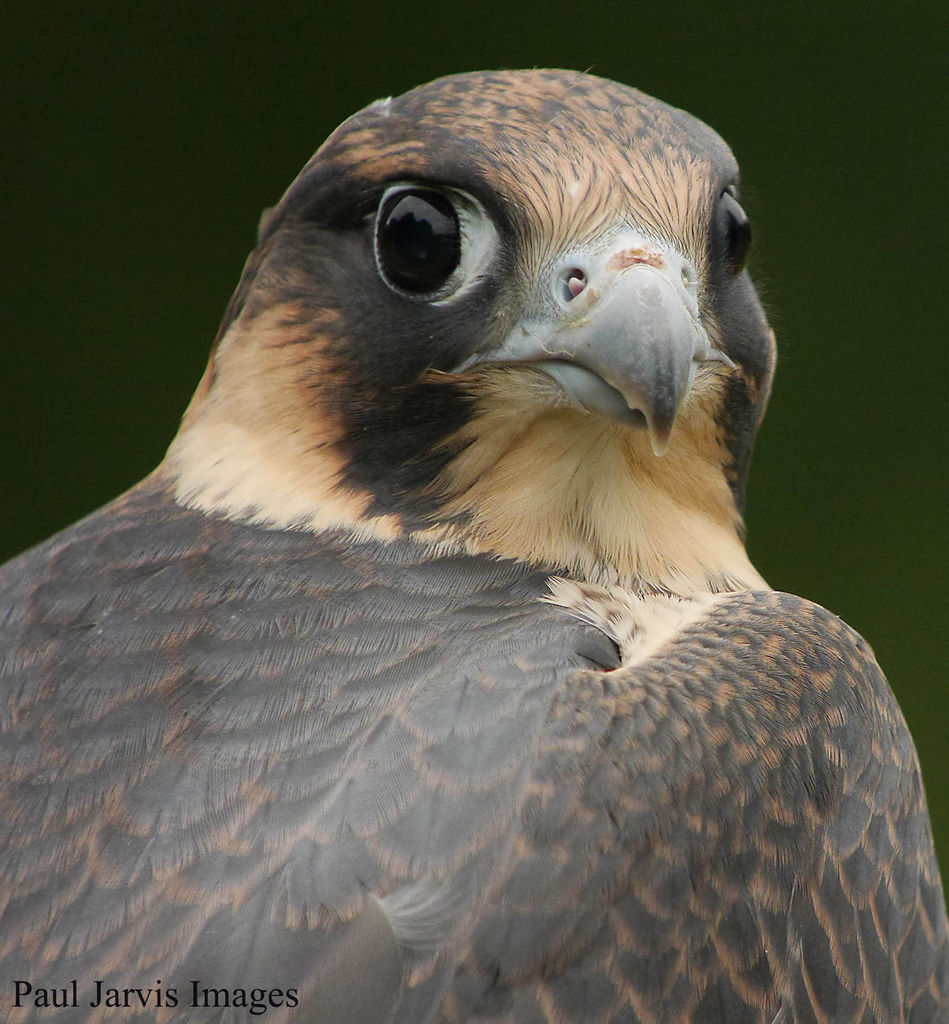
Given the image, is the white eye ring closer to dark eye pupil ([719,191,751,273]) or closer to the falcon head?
the falcon head

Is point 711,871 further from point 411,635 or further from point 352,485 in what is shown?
point 352,485

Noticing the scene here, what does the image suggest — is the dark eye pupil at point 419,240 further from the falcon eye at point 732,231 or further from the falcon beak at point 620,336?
the falcon eye at point 732,231

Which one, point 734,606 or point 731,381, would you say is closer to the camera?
point 734,606

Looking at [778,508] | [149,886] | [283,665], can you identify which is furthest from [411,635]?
[778,508]

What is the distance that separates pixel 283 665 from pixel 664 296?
0.65 m

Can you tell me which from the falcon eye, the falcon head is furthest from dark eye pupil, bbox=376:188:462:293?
the falcon eye

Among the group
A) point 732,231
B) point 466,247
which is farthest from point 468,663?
point 732,231

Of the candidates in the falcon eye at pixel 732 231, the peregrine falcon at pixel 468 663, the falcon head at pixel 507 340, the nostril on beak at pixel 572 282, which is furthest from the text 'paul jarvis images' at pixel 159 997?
the falcon eye at pixel 732 231

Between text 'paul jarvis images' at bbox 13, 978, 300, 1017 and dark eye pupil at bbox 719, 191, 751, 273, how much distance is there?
4.08 feet

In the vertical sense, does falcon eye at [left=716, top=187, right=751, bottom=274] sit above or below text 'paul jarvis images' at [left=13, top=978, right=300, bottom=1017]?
above

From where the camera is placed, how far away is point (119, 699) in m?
1.74

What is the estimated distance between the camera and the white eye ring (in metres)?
1.96

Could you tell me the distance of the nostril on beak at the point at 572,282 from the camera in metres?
1.88

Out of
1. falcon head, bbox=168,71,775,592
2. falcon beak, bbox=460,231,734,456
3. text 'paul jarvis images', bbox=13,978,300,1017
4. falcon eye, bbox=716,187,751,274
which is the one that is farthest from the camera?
falcon eye, bbox=716,187,751,274
